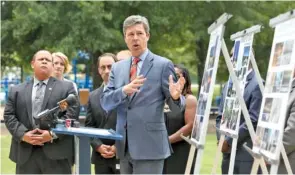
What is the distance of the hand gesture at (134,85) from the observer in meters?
4.72

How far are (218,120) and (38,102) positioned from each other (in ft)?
6.03

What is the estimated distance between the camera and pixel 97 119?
6.75 meters

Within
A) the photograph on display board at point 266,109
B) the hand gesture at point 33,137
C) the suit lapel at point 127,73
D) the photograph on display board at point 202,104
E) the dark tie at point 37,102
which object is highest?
the suit lapel at point 127,73

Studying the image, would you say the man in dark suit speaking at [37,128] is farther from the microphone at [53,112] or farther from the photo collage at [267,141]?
the photo collage at [267,141]

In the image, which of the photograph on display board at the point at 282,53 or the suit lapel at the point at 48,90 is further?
the suit lapel at the point at 48,90

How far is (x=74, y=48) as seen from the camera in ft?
64.4

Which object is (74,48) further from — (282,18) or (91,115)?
(282,18)

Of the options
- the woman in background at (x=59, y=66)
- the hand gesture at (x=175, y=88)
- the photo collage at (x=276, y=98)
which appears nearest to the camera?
the photo collage at (x=276, y=98)

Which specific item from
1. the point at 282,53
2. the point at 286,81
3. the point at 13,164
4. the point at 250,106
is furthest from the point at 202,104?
the point at 13,164

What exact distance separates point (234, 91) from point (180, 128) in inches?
43.3

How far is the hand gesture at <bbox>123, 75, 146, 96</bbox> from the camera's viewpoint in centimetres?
472

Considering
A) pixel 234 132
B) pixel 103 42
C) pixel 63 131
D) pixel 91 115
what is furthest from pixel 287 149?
pixel 103 42

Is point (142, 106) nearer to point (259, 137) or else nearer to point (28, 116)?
point (259, 137)

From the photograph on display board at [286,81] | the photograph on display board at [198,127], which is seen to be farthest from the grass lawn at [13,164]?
the photograph on display board at [286,81]
